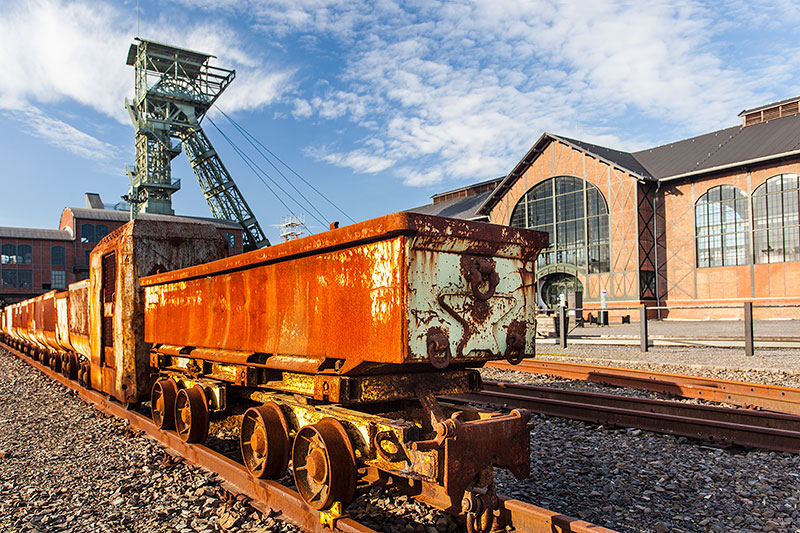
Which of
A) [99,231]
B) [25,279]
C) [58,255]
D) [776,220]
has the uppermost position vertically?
[99,231]

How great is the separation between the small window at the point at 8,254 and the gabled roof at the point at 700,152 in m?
45.3

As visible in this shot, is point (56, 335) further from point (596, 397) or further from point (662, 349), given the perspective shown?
point (662, 349)

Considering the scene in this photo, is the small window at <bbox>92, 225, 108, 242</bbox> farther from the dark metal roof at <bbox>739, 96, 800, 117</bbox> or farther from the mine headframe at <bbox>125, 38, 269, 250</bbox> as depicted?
the dark metal roof at <bbox>739, 96, 800, 117</bbox>

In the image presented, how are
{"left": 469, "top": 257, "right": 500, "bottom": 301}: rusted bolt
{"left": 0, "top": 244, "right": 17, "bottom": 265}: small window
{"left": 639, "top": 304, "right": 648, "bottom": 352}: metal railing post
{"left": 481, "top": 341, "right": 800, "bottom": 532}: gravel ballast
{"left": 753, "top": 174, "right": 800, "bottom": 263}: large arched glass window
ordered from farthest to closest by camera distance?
{"left": 0, "top": 244, "right": 17, "bottom": 265}: small window → {"left": 753, "top": 174, "right": 800, "bottom": 263}: large arched glass window → {"left": 639, "top": 304, "right": 648, "bottom": 352}: metal railing post → {"left": 481, "top": 341, "right": 800, "bottom": 532}: gravel ballast → {"left": 469, "top": 257, "right": 500, "bottom": 301}: rusted bolt

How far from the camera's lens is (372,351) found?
328cm

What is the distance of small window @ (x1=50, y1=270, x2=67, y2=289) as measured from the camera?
170 ft

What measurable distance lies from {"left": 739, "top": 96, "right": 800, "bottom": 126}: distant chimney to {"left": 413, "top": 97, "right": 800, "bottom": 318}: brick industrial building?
66 mm

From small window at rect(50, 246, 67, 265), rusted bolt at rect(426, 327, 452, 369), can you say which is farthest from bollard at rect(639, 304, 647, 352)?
small window at rect(50, 246, 67, 265)

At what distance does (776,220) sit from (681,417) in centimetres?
3002

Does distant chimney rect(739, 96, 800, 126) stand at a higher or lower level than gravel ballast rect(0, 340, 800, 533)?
higher

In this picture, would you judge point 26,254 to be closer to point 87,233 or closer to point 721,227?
point 87,233

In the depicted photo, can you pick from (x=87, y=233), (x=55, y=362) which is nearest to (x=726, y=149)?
(x=55, y=362)

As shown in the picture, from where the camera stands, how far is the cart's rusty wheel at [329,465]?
344 centimetres

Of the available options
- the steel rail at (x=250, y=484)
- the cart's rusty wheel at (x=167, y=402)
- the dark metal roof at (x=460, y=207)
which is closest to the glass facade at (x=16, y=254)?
the dark metal roof at (x=460, y=207)
